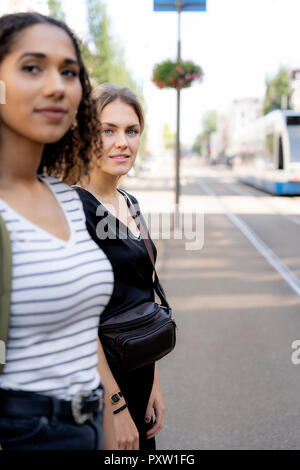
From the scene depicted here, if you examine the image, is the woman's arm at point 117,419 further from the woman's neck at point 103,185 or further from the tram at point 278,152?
the tram at point 278,152

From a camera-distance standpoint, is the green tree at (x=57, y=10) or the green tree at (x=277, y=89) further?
the green tree at (x=277, y=89)

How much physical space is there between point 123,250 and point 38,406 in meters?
0.66

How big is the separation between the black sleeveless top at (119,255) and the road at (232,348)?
194cm

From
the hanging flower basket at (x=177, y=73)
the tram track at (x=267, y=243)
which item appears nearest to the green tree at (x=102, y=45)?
the tram track at (x=267, y=243)

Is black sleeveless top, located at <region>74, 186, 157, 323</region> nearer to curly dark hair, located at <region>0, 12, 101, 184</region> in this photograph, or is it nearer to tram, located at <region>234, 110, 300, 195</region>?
curly dark hair, located at <region>0, 12, 101, 184</region>

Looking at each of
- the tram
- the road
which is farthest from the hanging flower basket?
the tram

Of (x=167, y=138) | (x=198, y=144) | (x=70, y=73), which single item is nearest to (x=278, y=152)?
(x=70, y=73)

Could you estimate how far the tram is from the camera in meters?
20.7

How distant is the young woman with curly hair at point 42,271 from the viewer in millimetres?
1375

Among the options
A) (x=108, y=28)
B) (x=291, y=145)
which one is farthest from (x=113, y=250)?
(x=108, y=28)

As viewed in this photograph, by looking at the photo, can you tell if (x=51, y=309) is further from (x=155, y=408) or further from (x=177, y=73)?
(x=177, y=73)

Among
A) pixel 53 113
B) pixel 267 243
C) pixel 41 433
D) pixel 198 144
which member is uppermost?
pixel 53 113

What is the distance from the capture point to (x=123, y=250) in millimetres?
1947

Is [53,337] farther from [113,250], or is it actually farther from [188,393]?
[188,393]
